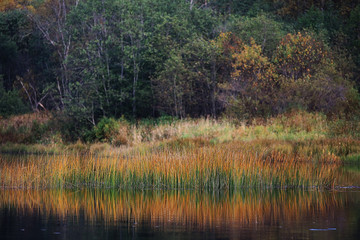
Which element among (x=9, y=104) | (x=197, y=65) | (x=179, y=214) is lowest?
(x=179, y=214)

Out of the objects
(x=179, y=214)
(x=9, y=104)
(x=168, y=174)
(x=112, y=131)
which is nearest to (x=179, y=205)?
(x=179, y=214)

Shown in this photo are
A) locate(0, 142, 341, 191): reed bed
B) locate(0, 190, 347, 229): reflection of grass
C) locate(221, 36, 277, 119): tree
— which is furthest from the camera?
locate(221, 36, 277, 119): tree

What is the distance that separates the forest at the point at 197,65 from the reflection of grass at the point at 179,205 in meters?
16.9

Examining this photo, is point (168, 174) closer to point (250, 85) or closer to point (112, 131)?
point (112, 131)

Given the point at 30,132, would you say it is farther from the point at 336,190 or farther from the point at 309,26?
the point at 336,190

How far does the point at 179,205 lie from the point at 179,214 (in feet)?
3.51

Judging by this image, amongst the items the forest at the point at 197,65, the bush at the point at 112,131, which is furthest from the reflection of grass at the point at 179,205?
the forest at the point at 197,65

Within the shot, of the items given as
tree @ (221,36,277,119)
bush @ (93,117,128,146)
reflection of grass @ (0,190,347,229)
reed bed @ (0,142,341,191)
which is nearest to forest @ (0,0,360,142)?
tree @ (221,36,277,119)

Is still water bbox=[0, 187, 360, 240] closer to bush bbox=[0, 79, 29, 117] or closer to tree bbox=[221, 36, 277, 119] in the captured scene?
tree bbox=[221, 36, 277, 119]

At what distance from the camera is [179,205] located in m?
13.9

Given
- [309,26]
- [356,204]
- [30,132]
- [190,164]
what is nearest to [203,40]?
[309,26]

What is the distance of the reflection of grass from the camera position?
12.2 meters

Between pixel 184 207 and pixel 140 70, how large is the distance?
26.0 metres

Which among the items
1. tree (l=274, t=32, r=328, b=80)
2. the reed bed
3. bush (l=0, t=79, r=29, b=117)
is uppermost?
tree (l=274, t=32, r=328, b=80)
